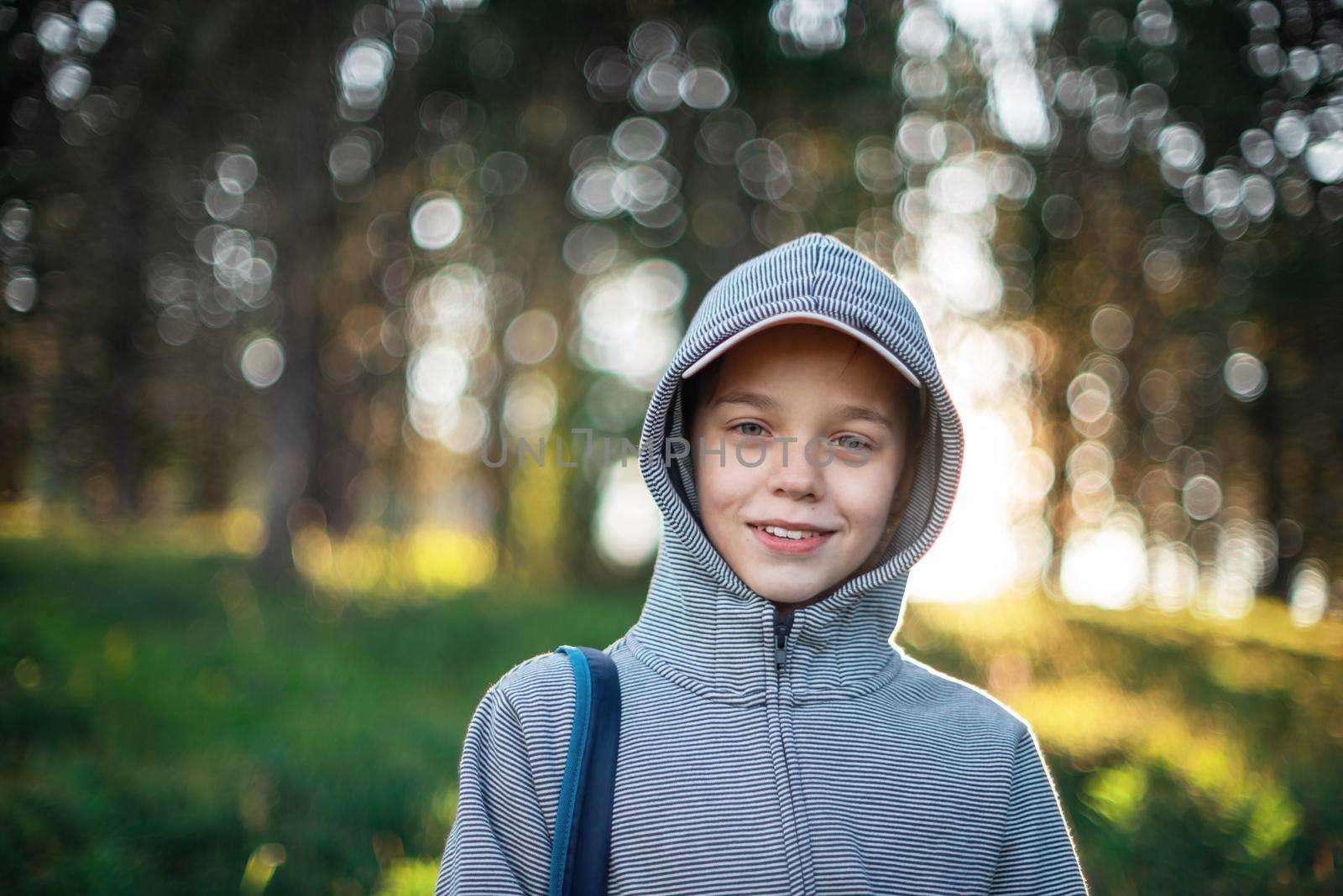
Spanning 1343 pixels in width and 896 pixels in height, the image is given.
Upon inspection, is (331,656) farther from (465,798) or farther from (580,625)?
(465,798)

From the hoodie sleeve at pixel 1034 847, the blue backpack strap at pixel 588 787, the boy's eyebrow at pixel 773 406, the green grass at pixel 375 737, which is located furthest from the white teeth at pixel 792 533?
the green grass at pixel 375 737

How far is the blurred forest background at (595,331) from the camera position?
4277mm

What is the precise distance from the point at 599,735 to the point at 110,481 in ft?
75.0

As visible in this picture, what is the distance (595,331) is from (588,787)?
554 inches

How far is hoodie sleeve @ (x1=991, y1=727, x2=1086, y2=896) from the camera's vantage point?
1918mm

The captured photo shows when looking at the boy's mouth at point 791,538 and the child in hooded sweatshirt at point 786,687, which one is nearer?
the child in hooded sweatshirt at point 786,687

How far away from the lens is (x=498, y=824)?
1.83 m

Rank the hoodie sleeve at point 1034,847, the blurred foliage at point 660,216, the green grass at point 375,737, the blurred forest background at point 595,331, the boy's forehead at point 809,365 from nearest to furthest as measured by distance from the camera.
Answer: the hoodie sleeve at point 1034,847 < the boy's forehead at point 809,365 < the green grass at point 375,737 < the blurred forest background at point 595,331 < the blurred foliage at point 660,216

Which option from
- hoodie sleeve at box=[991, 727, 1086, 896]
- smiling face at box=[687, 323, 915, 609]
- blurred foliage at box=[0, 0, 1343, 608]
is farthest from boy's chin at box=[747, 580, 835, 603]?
blurred foliage at box=[0, 0, 1343, 608]

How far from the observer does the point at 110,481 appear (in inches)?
838

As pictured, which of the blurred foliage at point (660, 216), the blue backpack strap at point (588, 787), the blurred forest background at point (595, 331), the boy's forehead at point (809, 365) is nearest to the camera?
the blue backpack strap at point (588, 787)

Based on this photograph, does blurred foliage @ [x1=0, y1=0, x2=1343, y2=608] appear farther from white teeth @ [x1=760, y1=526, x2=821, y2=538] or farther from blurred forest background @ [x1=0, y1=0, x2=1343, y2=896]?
white teeth @ [x1=760, y1=526, x2=821, y2=538]

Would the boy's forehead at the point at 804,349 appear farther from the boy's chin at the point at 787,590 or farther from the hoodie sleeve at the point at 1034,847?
the hoodie sleeve at the point at 1034,847

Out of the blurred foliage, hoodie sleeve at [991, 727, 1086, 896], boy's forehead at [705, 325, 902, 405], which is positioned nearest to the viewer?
hoodie sleeve at [991, 727, 1086, 896]
